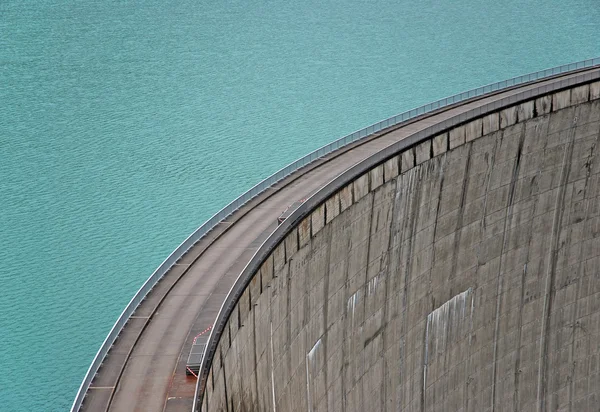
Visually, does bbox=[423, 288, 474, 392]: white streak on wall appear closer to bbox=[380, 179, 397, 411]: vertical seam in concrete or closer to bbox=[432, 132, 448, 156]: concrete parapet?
bbox=[380, 179, 397, 411]: vertical seam in concrete

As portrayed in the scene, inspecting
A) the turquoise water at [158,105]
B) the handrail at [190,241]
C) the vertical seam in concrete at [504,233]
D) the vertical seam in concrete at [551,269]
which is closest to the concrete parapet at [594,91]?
the vertical seam in concrete at [551,269]

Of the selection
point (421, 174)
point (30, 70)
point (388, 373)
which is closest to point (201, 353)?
point (388, 373)

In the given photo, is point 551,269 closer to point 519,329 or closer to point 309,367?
point 519,329

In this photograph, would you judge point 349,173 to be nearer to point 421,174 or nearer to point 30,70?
point 421,174

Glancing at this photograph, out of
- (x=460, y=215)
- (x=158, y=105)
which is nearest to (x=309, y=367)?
(x=460, y=215)

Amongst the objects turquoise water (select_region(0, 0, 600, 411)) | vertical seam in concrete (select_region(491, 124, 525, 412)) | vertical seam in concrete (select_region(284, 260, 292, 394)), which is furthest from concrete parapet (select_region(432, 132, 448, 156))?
turquoise water (select_region(0, 0, 600, 411))

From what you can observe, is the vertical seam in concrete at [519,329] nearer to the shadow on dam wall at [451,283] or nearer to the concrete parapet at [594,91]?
the shadow on dam wall at [451,283]
